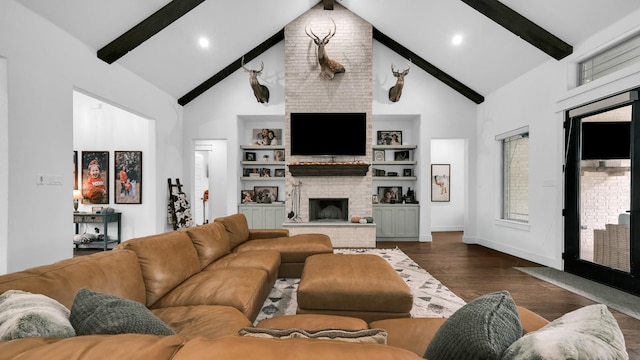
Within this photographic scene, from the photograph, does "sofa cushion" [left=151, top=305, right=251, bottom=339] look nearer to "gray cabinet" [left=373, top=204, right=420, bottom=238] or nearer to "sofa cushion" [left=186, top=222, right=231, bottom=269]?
"sofa cushion" [left=186, top=222, right=231, bottom=269]

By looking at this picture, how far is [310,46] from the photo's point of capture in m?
5.97

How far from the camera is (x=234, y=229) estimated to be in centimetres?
345

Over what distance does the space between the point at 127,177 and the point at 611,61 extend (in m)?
7.66

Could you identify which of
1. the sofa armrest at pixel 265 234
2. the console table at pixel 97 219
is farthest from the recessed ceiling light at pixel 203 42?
the console table at pixel 97 219

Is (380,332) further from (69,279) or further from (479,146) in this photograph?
(479,146)

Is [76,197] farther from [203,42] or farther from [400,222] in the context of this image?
[400,222]

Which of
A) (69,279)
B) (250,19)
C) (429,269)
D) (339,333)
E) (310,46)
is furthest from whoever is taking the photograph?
(310,46)

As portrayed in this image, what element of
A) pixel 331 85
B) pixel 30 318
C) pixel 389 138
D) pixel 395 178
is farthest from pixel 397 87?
pixel 30 318

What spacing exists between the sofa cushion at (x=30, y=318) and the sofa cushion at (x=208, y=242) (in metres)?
1.70

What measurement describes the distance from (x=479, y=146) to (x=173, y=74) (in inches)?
246

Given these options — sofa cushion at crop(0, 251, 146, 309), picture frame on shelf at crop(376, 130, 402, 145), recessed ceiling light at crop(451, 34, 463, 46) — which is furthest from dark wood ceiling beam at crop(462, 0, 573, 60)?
sofa cushion at crop(0, 251, 146, 309)

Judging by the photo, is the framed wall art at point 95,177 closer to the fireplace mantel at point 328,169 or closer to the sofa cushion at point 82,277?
the fireplace mantel at point 328,169

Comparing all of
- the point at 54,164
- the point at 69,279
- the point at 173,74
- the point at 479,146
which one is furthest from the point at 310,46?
the point at 69,279

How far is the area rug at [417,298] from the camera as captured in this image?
2578mm
